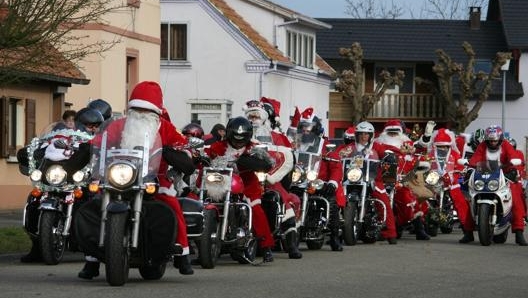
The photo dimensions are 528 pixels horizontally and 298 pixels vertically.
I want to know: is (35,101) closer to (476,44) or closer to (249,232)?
(249,232)

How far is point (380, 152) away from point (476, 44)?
5525cm

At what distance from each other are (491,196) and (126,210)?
37.7 ft

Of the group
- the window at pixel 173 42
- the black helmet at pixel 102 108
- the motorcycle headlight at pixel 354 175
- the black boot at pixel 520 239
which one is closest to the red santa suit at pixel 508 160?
the black boot at pixel 520 239

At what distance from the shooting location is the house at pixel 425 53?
249ft

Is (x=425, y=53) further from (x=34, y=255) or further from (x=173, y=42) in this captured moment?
(x=34, y=255)

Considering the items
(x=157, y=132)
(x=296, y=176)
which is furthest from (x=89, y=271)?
(x=296, y=176)

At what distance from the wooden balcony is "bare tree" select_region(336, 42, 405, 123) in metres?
4.78

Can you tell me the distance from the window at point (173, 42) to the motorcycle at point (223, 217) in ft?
130

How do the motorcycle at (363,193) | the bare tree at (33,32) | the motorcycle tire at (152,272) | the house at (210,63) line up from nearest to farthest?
the motorcycle tire at (152,272)
the bare tree at (33,32)
the motorcycle at (363,193)
the house at (210,63)

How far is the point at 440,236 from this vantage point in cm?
2808

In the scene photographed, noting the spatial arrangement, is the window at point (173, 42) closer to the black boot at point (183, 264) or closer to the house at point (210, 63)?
the house at point (210, 63)

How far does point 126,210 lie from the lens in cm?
1371

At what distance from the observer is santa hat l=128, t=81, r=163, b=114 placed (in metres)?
14.4

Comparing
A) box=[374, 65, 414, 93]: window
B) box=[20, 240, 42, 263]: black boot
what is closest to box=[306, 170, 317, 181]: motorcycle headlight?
box=[20, 240, 42, 263]: black boot
